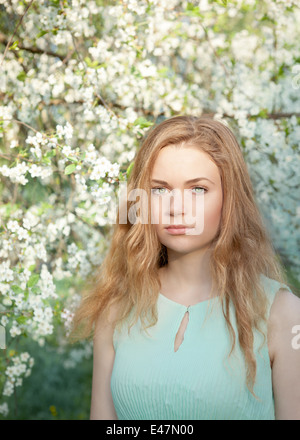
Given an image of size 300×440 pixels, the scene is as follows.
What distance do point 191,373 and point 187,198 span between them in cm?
46

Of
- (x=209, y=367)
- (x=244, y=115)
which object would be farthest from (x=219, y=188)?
(x=244, y=115)

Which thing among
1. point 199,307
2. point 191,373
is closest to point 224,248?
point 199,307

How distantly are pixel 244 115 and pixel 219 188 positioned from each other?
0.95 m

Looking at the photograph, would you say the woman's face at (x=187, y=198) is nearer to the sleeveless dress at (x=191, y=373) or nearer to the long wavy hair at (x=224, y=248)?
the long wavy hair at (x=224, y=248)

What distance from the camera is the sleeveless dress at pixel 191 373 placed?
1.44 metres

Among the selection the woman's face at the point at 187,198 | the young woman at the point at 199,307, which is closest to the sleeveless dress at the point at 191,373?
the young woman at the point at 199,307

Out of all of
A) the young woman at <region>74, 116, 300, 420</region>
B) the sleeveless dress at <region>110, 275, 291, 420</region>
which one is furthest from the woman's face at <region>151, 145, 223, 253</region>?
the sleeveless dress at <region>110, 275, 291, 420</region>

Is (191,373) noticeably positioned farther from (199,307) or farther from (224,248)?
(224,248)

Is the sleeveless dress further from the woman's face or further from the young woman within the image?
the woman's face

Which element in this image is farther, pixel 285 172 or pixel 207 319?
pixel 285 172

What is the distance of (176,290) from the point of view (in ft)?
5.39

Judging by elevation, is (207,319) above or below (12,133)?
below

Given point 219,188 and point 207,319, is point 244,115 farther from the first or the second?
point 207,319

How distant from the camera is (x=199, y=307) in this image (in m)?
1.57
